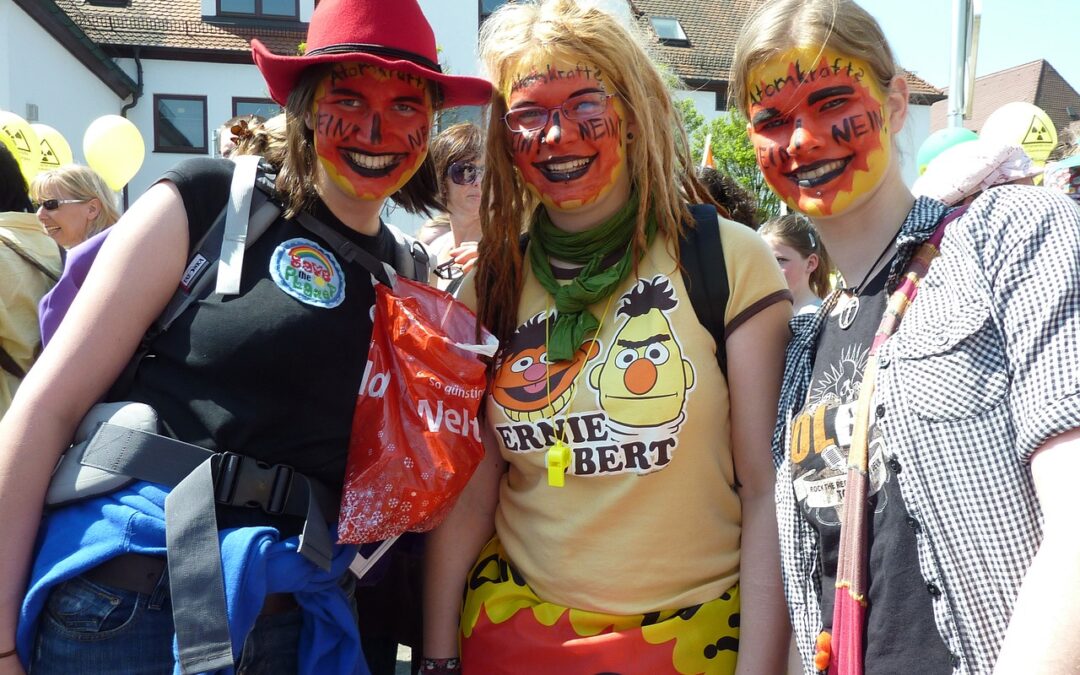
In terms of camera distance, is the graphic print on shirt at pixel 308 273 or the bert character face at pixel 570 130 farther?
the bert character face at pixel 570 130

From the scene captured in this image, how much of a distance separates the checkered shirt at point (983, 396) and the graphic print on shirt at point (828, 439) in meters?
0.11

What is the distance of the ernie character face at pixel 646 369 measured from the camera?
193 centimetres

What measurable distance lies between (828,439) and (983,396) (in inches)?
13.2

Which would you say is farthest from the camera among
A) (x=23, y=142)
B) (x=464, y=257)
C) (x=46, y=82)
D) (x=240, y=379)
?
(x=46, y=82)

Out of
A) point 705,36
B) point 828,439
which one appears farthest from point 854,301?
point 705,36

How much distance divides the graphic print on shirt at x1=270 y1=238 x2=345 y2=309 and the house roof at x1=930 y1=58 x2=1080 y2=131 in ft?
78.1

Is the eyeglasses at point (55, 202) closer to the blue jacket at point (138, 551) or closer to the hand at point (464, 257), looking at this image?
the hand at point (464, 257)

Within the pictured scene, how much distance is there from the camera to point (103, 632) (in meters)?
1.75

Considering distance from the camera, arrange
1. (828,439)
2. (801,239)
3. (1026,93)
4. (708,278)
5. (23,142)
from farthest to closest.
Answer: (1026,93), (23,142), (801,239), (708,278), (828,439)

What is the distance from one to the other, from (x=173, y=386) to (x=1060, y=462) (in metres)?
1.64

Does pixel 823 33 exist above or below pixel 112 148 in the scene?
above

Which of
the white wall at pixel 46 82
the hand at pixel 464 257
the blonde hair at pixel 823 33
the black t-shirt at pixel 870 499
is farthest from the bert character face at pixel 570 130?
the white wall at pixel 46 82

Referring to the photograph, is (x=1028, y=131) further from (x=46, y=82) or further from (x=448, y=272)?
(x=46, y=82)

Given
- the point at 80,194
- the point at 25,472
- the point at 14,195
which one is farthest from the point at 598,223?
the point at 80,194
